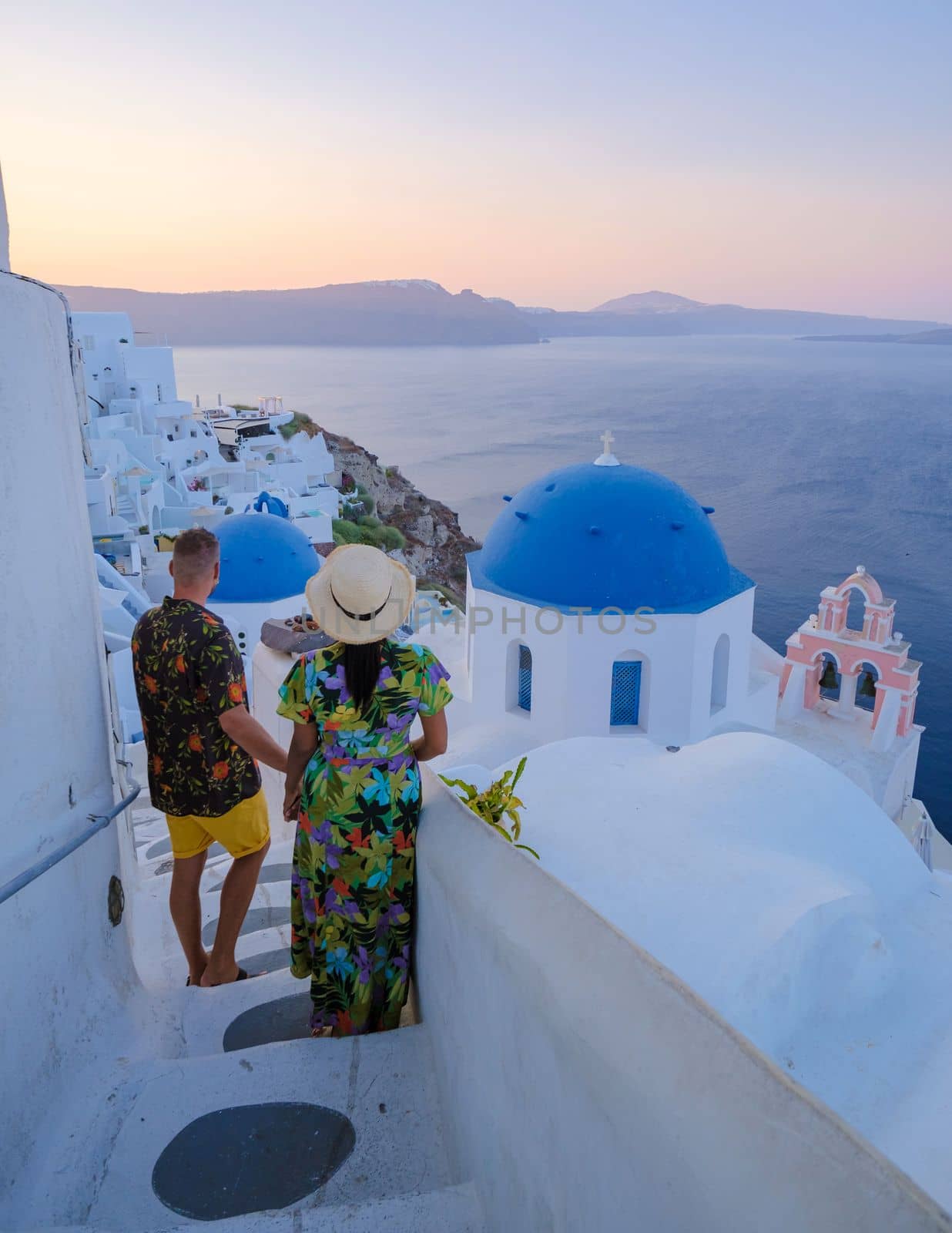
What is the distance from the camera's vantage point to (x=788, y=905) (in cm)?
273

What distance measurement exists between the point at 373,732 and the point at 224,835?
0.80 metres

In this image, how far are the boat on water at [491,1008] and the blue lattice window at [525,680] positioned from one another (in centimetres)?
427

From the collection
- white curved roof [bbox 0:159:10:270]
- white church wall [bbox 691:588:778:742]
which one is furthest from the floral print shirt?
white church wall [bbox 691:588:778:742]

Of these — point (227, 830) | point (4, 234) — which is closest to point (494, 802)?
point (227, 830)

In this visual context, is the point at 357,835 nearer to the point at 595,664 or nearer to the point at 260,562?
the point at 595,664

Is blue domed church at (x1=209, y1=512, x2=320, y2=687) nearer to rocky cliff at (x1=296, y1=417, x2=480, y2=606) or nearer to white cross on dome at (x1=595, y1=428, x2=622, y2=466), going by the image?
white cross on dome at (x1=595, y1=428, x2=622, y2=466)

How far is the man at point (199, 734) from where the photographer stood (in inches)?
99.2

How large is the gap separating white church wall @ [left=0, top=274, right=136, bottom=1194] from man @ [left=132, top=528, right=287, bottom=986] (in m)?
0.17

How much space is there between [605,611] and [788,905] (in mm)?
5167

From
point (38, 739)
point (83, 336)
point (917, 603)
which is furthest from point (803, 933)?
point (917, 603)

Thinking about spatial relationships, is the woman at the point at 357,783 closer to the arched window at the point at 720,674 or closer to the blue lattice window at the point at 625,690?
the blue lattice window at the point at 625,690

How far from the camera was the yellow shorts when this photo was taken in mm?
2762

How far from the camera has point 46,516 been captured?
217 centimetres

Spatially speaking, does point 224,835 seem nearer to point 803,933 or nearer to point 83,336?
point 803,933
